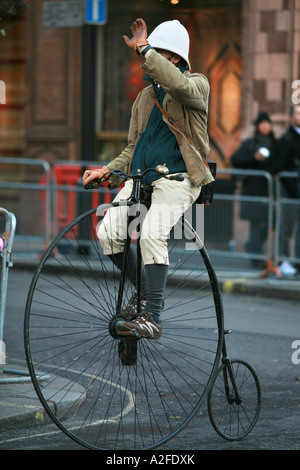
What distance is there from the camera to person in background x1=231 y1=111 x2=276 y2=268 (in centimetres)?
1263

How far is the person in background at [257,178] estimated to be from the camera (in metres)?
12.6

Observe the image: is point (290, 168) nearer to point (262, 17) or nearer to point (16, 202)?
point (262, 17)

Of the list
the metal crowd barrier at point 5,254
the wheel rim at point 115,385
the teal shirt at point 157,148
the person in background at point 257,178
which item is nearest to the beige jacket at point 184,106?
the teal shirt at point 157,148

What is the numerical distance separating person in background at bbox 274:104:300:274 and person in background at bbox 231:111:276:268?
16 cm

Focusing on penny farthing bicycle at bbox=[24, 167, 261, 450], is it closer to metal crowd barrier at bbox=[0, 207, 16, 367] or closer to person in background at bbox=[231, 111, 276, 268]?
metal crowd barrier at bbox=[0, 207, 16, 367]

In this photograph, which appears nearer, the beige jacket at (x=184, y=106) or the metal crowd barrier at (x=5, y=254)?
the beige jacket at (x=184, y=106)

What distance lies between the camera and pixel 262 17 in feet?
48.1

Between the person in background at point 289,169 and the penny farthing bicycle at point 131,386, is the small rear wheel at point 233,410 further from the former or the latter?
the person in background at point 289,169

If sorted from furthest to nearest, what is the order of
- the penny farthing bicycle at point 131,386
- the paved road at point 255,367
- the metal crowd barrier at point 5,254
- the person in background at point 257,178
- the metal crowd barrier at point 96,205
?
the person in background at point 257,178 < the metal crowd barrier at point 96,205 < the metal crowd barrier at point 5,254 < the paved road at point 255,367 < the penny farthing bicycle at point 131,386

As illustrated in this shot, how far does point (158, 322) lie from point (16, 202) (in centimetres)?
919

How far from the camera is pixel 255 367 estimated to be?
753 cm

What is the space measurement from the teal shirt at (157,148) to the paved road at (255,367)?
1.49 metres
